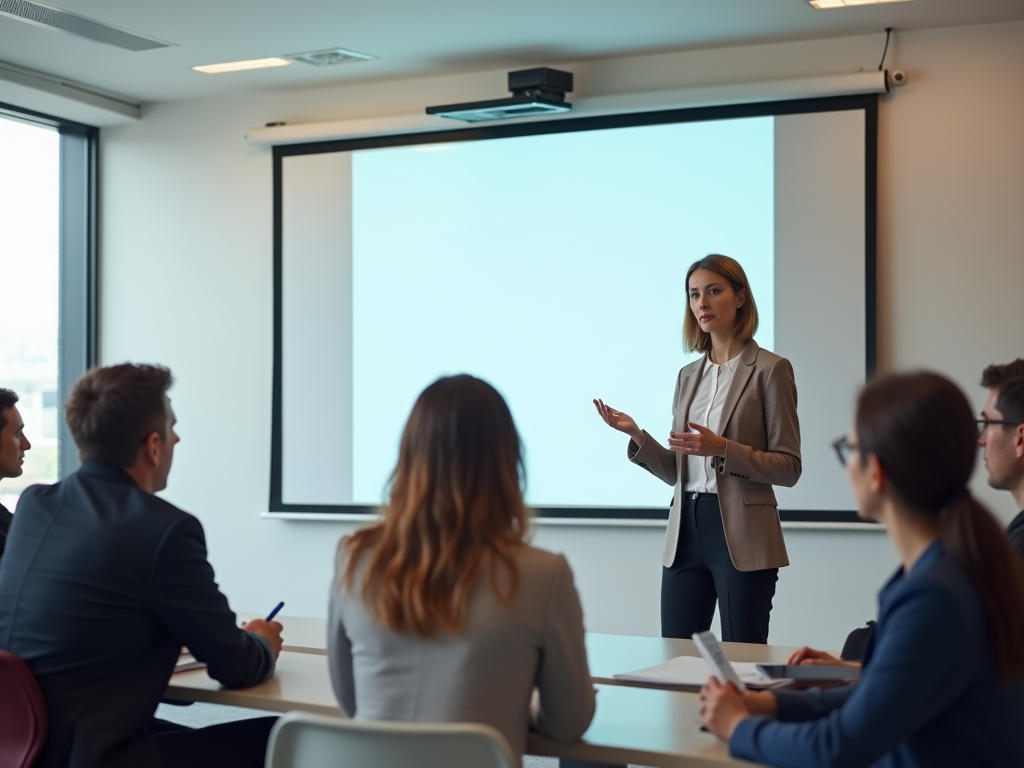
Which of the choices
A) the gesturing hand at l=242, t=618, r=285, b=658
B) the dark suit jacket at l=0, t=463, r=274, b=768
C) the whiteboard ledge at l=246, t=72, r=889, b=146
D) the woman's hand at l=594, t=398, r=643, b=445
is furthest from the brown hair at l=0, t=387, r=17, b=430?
the whiteboard ledge at l=246, t=72, r=889, b=146

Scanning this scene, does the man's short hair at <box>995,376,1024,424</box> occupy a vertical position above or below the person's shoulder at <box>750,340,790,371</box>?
below

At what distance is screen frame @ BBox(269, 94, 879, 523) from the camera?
15.4 feet

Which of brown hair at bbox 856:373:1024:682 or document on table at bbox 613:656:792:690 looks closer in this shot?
brown hair at bbox 856:373:1024:682

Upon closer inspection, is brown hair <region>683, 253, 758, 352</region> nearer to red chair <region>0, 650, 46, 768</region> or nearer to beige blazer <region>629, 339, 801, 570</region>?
beige blazer <region>629, 339, 801, 570</region>

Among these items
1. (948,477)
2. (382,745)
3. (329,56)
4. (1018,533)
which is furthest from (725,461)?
(329,56)

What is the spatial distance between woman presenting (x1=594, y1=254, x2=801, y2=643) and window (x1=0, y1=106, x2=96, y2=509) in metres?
3.88

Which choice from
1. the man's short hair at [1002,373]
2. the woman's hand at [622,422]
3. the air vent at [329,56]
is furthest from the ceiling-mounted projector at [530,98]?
the man's short hair at [1002,373]

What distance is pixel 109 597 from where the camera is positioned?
81.9 inches

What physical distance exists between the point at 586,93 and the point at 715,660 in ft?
12.3

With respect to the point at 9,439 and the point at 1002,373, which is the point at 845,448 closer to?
the point at 1002,373

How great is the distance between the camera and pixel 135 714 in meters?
2.12

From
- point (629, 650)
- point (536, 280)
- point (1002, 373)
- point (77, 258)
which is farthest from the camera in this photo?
point (77, 258)

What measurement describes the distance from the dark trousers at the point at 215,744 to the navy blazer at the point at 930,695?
132 cm

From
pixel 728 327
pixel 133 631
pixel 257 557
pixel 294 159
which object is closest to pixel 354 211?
pixel 294 159
